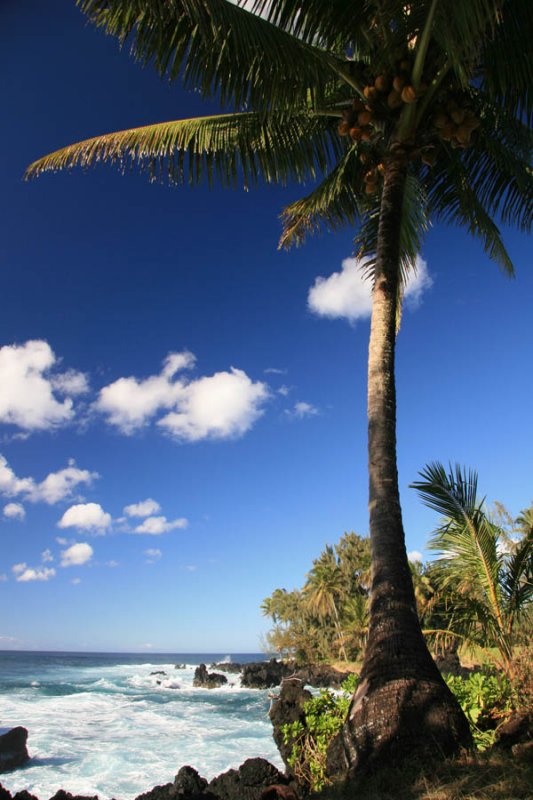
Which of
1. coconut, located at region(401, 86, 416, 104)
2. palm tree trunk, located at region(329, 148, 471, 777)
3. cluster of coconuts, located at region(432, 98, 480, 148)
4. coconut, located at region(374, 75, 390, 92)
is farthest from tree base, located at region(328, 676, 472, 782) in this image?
coconut, located at region(374, 75, 390, 92)

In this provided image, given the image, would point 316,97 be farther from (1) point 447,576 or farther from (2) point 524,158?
(1) point 447,576

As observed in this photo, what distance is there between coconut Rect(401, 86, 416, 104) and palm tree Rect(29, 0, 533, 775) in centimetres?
1

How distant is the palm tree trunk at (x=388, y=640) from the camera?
13.9 ft

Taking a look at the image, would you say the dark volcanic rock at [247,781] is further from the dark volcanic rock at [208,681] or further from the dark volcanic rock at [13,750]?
the dark volcanic rock at [208,681]

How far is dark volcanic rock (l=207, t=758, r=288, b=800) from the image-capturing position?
730cm

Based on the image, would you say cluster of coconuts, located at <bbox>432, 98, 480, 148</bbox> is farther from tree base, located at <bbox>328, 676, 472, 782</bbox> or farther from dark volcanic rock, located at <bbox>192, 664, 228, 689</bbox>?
dark volcanic rock, located at <bbox>192, 664, 228, 689</bbox>

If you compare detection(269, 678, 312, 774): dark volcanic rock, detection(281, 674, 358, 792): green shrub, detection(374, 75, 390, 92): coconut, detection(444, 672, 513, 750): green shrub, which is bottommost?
detection(269, 678, 312, 774): dark volcanic rock

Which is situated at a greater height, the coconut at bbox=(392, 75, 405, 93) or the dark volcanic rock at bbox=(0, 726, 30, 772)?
the coconut at bbox=(392, 75, 405, 93)

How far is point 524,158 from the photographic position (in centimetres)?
793

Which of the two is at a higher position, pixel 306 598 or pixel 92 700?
pixel 306 598

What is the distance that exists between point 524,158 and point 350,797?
27.0ft

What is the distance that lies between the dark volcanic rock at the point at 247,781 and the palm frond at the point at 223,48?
27.8ft

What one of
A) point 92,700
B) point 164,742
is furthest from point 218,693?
point 164,742

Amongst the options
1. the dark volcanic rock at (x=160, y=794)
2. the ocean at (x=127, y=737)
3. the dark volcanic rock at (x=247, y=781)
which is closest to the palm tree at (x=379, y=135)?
the dark volcanic rock at (x=247, y=781)
